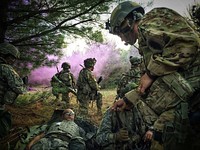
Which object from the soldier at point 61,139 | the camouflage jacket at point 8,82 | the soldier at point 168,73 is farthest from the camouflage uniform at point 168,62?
the camouflage jacket at point 8,82

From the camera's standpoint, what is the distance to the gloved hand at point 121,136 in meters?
2.94

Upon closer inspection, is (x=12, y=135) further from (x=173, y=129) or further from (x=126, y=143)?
(x=173, y=129)

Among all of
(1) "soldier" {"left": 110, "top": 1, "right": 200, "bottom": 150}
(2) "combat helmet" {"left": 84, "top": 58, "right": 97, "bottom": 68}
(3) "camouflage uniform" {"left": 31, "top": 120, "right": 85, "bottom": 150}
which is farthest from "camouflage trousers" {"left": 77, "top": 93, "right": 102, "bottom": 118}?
(1) "soldier" {"left": 110, "top": 1, "right": 200, "bottom": 150}

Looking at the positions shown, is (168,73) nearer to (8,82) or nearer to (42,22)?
(8,82)

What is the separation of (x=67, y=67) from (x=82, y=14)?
12.9 ft

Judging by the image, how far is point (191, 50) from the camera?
144 centimetres

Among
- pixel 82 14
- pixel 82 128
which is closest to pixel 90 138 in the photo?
pixel 82 128

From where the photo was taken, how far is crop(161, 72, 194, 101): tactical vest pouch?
1.45 metres

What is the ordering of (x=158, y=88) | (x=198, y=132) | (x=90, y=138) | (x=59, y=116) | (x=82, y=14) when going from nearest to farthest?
(x=198, y=132)
(x=158, y=88)
(x=90, y=138)
(x=59, y=116)
(x=82, y=14)

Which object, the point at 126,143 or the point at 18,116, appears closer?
the point at 126,143

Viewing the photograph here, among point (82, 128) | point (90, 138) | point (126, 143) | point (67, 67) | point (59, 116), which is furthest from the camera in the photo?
point (67, 67)

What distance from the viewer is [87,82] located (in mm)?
8039

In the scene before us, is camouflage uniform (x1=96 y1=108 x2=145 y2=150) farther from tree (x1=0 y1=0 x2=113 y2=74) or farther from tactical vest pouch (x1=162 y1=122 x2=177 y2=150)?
tree (x1=0 y1=0 x2=113 y2=74)

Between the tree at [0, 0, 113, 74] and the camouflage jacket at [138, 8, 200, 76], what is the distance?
4226mm
